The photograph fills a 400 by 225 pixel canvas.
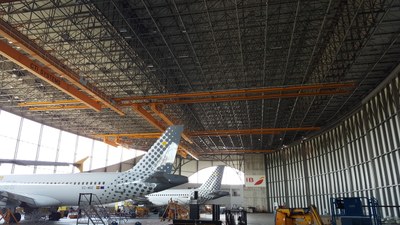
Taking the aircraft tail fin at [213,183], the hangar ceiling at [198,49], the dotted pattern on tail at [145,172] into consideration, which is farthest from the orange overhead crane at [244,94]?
the aircraft tail fin at [213,183]

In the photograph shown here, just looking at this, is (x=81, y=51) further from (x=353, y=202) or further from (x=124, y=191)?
(x=353, y=202)

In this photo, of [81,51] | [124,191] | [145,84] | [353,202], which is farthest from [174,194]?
[353,202]

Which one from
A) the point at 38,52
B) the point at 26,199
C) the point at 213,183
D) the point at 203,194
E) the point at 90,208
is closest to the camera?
the point at 90,208

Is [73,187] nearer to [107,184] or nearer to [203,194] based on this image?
[107,184]

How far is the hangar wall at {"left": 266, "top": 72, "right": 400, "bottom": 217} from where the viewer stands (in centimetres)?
2475

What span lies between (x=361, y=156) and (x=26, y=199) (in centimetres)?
2915

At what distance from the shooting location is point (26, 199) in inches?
861

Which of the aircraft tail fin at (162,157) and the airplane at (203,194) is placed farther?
the airplane at (203,194)

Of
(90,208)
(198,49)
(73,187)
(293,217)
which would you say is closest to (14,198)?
(73,187)

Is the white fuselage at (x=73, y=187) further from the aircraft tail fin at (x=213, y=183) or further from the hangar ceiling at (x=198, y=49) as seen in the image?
the aircraft tail fin at (x=213, y=183)

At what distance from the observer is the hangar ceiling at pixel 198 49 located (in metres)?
18.7

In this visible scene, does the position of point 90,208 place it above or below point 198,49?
below

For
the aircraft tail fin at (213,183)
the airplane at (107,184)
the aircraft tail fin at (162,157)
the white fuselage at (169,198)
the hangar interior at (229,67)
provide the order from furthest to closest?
1. the white fuselage at (169,198)
2. the aircraft tail fin at (213,183)
3. the aircraft tail fin at (162,157)
4. the airplane at (107,184)
5. the hangar interior at (229,67)

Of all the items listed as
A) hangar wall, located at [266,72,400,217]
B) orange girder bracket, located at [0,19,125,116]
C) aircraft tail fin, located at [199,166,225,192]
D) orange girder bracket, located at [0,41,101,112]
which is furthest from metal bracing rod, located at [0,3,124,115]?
hangar wall, located at [266,72,400,217]
